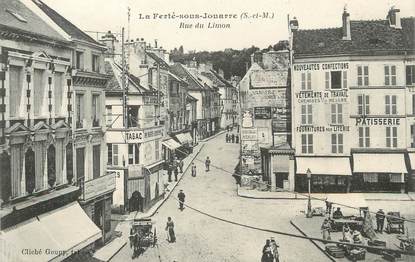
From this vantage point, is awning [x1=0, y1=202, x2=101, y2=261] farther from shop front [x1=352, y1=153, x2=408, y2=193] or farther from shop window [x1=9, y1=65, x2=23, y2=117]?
shop front [x1=352, y1=153, x2=408, y2=193]

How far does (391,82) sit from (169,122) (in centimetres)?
2285

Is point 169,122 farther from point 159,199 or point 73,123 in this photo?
point 73,123

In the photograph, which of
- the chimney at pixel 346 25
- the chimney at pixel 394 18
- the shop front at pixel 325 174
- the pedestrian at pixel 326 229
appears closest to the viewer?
the pedestrian at pixel 326 229

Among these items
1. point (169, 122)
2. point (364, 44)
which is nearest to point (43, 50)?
point (364, 44)

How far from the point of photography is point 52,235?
53.1 ft

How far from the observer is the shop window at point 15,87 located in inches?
623

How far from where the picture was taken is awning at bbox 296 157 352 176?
3378cm

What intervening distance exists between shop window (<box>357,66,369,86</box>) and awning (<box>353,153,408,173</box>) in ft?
17.6

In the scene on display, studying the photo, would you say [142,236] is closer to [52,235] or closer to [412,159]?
[52,235]

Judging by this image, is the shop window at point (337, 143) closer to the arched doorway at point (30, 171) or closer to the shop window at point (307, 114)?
the shop window at point (307, 114)

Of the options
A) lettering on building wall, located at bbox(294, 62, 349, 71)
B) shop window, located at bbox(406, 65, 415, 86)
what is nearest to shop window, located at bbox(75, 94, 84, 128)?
lettering on building wall, located at bbox(294, 62, 349, 71)

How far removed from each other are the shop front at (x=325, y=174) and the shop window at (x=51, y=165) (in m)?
20.4

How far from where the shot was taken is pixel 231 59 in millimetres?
104062

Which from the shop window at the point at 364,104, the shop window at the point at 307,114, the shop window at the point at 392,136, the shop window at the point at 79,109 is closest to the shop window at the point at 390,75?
the shop window at the point at 364,104
